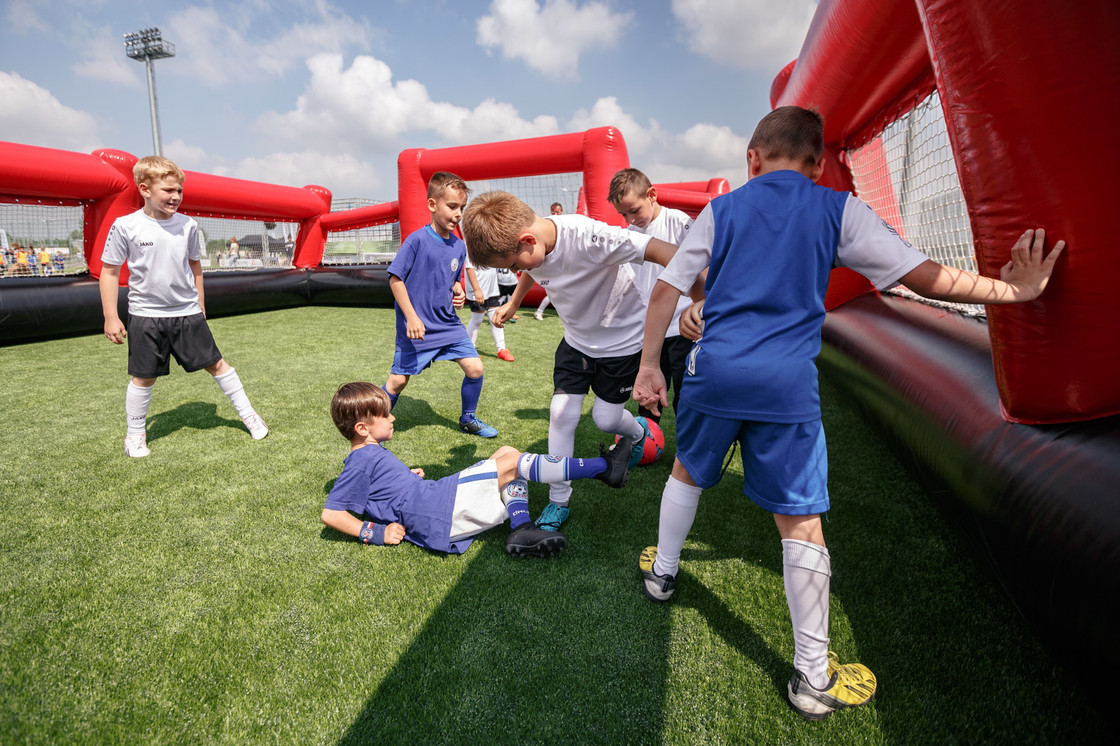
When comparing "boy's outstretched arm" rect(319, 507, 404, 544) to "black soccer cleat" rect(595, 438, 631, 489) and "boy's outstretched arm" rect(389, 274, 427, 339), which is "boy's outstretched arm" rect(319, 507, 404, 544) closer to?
"black soccer cleat" rect(595, 438, 631, 489)

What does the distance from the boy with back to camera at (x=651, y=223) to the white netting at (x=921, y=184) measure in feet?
4.80

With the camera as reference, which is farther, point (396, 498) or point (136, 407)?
point (136, 407)

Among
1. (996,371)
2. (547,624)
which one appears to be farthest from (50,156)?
(996,371)

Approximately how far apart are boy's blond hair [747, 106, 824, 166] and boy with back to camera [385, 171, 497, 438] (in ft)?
7.39

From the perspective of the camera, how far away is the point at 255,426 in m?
3.68

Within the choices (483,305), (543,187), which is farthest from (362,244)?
(483,305)

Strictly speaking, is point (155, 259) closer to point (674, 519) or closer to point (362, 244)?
→ point (674, 519)

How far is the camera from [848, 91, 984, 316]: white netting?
308 cm

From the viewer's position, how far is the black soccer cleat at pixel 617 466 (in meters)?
2.60

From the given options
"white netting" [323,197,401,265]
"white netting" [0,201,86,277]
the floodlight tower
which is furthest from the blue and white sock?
the floodlight tower

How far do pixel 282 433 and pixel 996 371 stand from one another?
12.9 ft

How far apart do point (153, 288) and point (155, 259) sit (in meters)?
0.18

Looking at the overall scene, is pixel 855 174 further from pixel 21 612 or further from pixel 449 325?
pixel 21 612

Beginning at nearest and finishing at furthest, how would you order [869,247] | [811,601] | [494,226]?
[869,247]
[811,601]
[494,226]
